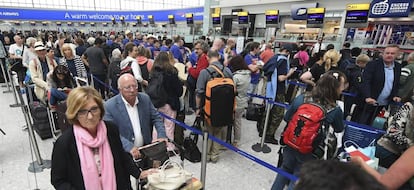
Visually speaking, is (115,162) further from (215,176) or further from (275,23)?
(275,23)

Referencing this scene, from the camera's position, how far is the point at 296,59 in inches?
261

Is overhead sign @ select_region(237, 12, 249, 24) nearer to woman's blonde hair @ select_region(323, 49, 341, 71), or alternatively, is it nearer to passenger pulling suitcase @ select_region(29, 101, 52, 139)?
woman's blonde hair @ select_region(323, 49, 341, 71)

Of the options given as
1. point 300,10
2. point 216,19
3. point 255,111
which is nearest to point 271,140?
point 255,111

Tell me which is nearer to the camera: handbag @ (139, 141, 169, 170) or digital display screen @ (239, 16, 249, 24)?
handbag @ (139, 141, 169, 170)

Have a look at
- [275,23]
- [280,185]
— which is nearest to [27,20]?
[275,23]

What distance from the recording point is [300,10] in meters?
12.5

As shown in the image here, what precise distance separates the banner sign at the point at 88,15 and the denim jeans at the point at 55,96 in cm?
1921

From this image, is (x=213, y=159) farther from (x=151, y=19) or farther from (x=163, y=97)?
(x=151, y=19)

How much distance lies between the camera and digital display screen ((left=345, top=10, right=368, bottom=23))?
8.84m

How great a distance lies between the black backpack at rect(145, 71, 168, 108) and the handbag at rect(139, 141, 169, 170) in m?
1.20

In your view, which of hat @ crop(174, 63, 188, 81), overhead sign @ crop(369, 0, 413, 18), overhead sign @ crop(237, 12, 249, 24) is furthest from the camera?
overhead sign @ crop(237, 12, 249, 24)

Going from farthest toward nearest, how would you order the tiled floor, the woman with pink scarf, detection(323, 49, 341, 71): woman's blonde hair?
detection(323, 49, 341, 71): woman's blonde hair, the tiled floor, the woman with pink scarf

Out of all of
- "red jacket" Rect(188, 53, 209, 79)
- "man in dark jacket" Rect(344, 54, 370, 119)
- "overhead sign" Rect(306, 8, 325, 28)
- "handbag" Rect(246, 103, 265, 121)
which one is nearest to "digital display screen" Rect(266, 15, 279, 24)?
"overhead sign" Rect(306, 8, 325, 28)

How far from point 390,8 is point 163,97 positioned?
33.6 ft
